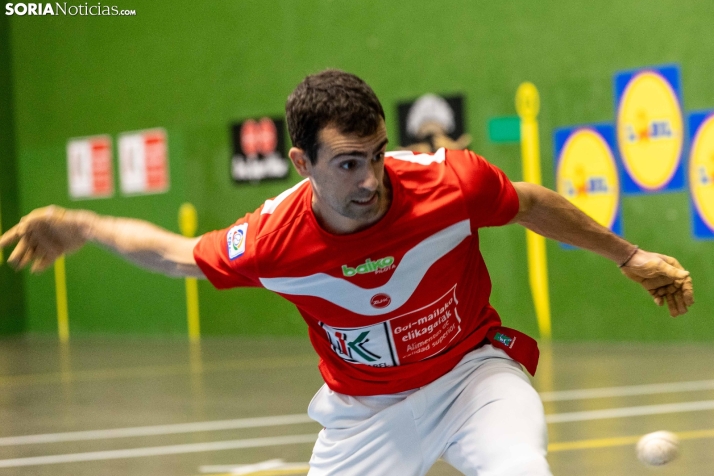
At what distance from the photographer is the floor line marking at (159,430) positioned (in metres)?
6.66

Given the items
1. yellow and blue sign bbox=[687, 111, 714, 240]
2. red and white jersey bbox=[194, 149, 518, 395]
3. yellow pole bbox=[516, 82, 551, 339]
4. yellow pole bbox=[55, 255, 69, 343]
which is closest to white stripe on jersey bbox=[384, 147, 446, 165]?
red and white jersey bbox=[194, 149, 518, 395]

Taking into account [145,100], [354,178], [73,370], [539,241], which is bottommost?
[73,370]

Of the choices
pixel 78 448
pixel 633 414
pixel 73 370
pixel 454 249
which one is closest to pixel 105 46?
pixel 73 370

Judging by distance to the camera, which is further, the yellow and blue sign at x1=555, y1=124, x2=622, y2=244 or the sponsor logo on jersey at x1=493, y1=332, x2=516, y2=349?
the yellow and blue sign at x1=555, y1=124, x2=622, y2=244

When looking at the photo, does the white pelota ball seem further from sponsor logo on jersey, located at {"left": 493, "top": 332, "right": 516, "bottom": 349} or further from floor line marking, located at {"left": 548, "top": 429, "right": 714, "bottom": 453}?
sponsor logo on jersey, located at {"left": 493, "top": 332, "right": 516, "bottom": 349}

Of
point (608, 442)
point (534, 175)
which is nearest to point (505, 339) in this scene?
point (608, 442)

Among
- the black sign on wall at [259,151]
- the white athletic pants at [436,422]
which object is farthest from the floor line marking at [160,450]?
the black sign on wall at [259,151]

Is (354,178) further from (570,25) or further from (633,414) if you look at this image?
(570,25)

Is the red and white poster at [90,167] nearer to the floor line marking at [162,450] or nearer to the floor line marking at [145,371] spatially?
the floor line marking at [145,371]

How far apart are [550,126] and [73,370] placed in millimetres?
5042

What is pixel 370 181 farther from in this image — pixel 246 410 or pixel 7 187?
pixel 7 187

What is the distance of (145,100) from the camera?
13453 mm

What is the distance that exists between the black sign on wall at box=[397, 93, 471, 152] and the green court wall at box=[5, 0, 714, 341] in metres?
0.10

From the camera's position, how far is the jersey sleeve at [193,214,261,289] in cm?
335
